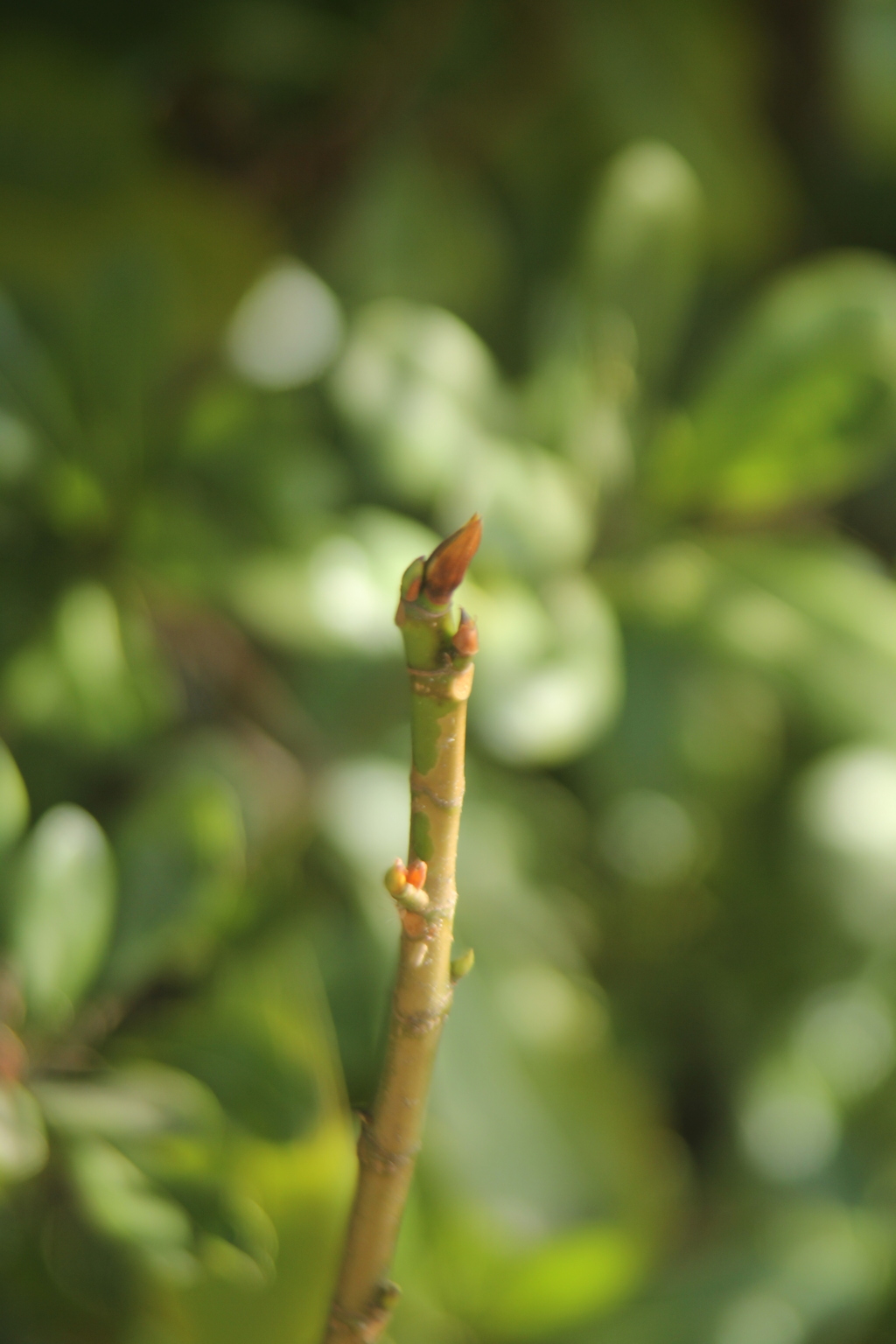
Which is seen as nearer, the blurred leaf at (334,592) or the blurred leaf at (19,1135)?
the blurred leaf at (19,1135)

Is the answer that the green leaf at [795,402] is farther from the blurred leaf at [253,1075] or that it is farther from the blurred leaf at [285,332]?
the blurred leaf at [253,1075]

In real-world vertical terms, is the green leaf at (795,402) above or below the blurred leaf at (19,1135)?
above

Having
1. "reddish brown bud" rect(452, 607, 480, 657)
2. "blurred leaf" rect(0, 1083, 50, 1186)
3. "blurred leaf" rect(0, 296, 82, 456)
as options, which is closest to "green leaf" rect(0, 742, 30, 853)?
"blurred leaf" rect(0, 1083, 50, 1186)

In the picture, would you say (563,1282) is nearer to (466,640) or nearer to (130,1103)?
(130,1103)

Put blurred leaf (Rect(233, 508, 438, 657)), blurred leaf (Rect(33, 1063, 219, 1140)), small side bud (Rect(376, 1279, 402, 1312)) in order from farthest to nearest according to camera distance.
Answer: blurred leaf (Rect(233, 508, 438, 657)), blurred leaf (Rect(33, 1063, 219, 1140)), small side bud (Rect(376, 1279, 402, 1312))

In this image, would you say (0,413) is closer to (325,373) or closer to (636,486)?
(325,373)

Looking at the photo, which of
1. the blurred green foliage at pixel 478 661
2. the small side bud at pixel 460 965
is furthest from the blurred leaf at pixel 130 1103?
the small side bud at pixel 460 965

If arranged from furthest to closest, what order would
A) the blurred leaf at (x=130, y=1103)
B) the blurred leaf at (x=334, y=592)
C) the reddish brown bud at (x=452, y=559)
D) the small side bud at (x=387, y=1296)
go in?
the blurred leaf at (x=334, y=592) < the blurred leaf at (x=130, y=1103) < the small side bud at (x=387, y=1296) < the reddish brown bud at (x=452, y=559)

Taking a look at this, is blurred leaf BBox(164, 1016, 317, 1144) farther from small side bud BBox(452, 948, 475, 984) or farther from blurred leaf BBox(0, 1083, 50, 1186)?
small side bud BBox(452, 948, 475, 984)
